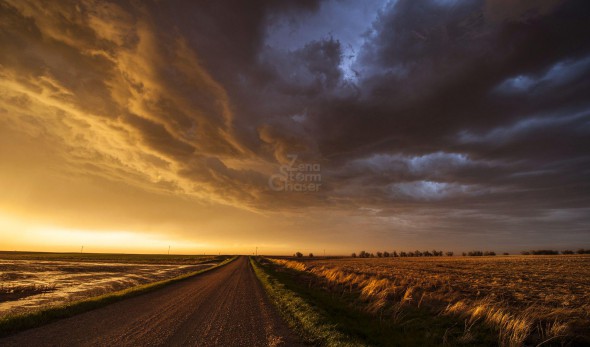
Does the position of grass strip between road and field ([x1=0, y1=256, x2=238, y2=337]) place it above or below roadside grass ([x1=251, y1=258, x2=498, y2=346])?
above

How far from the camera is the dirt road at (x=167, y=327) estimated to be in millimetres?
9945

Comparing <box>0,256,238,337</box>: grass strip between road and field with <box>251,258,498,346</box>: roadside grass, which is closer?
<box>251,258,498,346</box>: roadside grass

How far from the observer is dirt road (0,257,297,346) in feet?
32.6

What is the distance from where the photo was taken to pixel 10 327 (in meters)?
11.4

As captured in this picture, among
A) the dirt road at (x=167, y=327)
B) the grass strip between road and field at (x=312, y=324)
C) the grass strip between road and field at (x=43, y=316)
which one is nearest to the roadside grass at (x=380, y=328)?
the grass strip between road and field at (x=312, y=324)

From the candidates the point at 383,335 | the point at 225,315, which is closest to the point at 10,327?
the point at 225,315

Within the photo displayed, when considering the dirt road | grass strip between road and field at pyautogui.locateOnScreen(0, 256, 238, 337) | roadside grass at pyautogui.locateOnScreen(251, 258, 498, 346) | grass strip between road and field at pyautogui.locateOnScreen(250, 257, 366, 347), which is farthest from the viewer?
grass strip between road and field at pyautogui.locateOnScreen(0, 256, 238, 337)

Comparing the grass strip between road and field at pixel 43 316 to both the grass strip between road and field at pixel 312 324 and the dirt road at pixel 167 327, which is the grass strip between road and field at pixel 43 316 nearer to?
the dirt road at pixel 167 327

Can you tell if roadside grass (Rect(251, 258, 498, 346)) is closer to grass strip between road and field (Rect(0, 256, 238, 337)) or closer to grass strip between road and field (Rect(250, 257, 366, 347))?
grass strip between road and field (Rect(250, 257, 366, 347))

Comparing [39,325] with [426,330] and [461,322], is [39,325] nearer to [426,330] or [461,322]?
[426,330]

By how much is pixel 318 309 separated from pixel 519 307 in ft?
34.2

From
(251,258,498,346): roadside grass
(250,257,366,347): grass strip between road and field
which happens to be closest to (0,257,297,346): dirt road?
(250,257,366,347): grass strip between road and field

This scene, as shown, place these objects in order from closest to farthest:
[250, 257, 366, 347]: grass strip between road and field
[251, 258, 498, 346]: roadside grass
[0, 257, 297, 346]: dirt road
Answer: [0, 257, 297, 346]: dirt road < [250, 257, 366, 347]: grass strip between road and field < [251, 258, 498, 346]: roadside grass

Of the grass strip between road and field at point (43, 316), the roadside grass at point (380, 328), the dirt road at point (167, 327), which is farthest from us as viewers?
the grass strip between road and field at point (43, 316)
